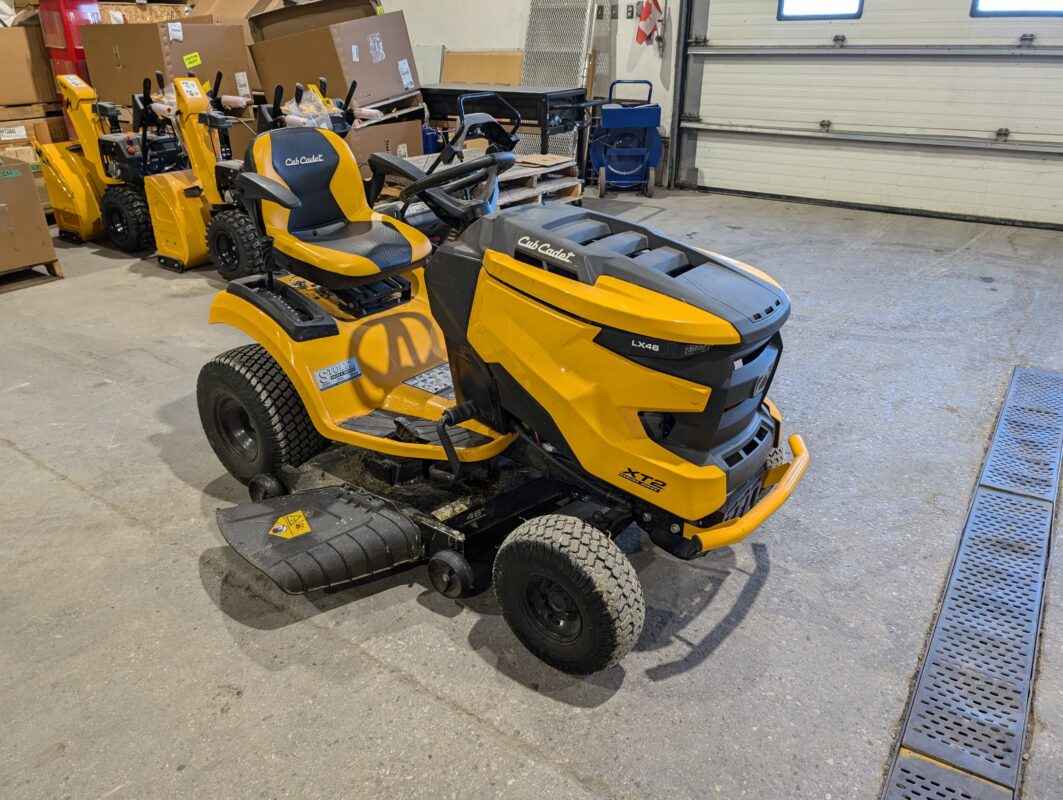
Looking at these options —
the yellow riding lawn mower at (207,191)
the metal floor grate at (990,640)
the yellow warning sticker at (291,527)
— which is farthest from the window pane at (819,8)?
the yellow warning sticker at (291,527)

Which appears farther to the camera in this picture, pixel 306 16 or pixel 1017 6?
pixel 306 16

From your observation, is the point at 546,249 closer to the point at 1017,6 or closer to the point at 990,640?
the point at 990,640

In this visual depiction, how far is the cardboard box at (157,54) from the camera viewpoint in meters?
6.13

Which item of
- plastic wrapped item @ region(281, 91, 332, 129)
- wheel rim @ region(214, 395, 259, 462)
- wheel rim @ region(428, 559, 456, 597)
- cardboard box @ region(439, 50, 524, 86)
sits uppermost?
cardboard box @ region(439, 50, 524, 86)

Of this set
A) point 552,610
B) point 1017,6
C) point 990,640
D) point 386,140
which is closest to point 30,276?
point 386,140

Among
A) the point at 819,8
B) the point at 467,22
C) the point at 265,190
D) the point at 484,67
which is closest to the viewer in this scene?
the point at 265,190

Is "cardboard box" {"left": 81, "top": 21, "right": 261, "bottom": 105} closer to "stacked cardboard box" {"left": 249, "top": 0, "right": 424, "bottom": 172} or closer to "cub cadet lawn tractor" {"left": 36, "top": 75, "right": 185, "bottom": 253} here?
"stacked cardboard box" {"left": 249, "top": 0, "right": 424, "bottom": 172}

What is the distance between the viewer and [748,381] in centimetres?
187

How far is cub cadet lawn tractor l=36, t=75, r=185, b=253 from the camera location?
5.62m

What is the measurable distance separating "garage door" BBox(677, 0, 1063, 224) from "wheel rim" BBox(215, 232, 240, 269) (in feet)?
16.5

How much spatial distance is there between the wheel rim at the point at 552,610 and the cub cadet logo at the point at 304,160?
5.99ft

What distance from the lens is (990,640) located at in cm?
216

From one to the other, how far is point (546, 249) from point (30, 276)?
4910 mm

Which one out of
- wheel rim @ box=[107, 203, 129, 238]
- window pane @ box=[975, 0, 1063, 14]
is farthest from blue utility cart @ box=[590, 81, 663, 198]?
wheel rim @ box=[107, 203, 129, 238]
